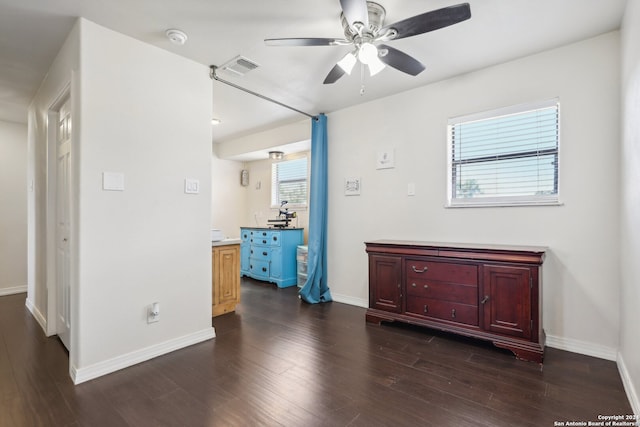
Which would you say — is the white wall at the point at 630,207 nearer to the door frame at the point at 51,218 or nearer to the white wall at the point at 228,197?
the door frame at the point at 51,218

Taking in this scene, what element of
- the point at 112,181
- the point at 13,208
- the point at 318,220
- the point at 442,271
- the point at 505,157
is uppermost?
the point at 505,157

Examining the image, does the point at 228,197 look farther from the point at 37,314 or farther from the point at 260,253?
the point at 37,314

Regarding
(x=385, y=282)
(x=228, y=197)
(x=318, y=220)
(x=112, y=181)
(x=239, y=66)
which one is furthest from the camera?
(x=228, y=197)

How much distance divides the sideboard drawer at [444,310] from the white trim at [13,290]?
18.1ft

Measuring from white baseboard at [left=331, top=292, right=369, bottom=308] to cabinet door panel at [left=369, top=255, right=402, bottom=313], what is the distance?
1.93 feet

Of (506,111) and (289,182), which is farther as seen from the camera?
(289,182)

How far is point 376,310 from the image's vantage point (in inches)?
129

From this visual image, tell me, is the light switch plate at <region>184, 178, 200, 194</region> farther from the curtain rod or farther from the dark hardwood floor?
the dark hardwood floor

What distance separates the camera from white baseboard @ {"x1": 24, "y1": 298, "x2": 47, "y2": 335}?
310 cm

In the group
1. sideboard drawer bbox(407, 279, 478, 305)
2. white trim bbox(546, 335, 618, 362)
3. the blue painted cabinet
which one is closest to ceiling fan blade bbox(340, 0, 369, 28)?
sideboard drawer bbox(407, 279, 478, 305)

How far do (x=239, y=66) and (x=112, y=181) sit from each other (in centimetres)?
152

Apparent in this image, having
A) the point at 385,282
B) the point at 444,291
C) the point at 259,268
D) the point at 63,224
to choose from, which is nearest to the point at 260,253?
the point at 259,268

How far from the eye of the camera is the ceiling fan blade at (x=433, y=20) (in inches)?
68.4

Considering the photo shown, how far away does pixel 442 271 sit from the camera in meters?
2.86
